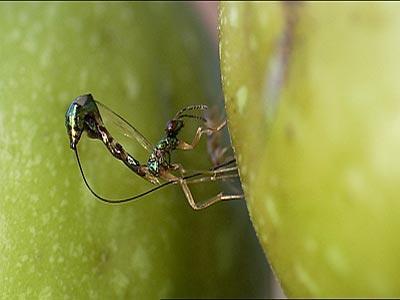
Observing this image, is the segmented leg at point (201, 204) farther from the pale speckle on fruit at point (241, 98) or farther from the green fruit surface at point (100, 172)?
the pale speckle on fruit at point (241, 98)

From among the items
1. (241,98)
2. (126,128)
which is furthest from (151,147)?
(241,98)

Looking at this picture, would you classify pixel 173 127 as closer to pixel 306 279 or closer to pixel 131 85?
pixel 131 85

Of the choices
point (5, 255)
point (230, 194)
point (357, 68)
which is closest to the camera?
point (357, 68)

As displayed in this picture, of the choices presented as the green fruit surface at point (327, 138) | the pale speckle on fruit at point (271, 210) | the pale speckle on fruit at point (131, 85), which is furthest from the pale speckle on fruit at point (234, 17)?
the pale speckle on fruit at point (131, 85)

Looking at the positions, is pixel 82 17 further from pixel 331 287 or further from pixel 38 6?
pixel 331 287

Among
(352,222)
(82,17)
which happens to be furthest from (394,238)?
(82,17)
